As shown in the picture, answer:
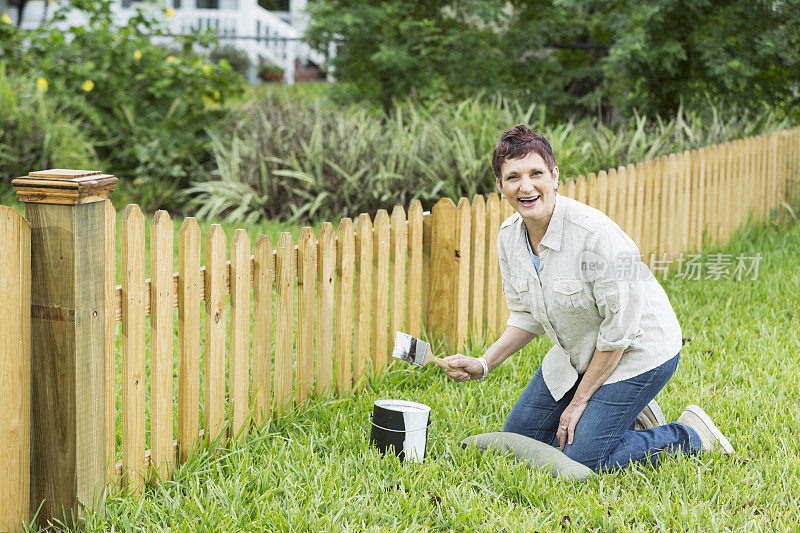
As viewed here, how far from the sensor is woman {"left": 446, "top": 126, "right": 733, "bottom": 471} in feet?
10.4

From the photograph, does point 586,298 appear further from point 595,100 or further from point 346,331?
point 595,100

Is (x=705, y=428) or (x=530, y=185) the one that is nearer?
(x=530, y=185)

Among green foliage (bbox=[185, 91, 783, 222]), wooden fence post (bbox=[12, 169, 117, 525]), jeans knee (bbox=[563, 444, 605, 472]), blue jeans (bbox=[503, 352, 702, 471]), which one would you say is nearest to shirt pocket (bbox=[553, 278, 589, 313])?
blue jeans (bbox=[503, 352, 702, 471])

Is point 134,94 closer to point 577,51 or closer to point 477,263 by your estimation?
point 577,51

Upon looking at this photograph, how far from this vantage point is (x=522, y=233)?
341 cm

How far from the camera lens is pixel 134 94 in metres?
9.36

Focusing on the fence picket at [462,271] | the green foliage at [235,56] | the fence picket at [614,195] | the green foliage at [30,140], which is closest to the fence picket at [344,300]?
the fence picket at [462,271]

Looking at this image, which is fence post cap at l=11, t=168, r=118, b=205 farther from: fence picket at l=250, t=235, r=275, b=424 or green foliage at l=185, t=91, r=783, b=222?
green foliage at l=185, t=91, r=783, b=222

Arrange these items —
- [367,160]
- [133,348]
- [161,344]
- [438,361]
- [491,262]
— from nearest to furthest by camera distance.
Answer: [133,348] < [161,344] < [438,361] < [491,262] < [367,160]

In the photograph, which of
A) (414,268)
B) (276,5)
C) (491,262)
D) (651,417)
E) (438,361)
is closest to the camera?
(438,361)

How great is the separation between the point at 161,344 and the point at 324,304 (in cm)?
95

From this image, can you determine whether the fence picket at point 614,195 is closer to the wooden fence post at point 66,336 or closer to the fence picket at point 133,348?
the fence picket at point 133,348

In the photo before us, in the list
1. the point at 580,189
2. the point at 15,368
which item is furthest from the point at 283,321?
the point at 580,189

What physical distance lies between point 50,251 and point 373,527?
135cm
